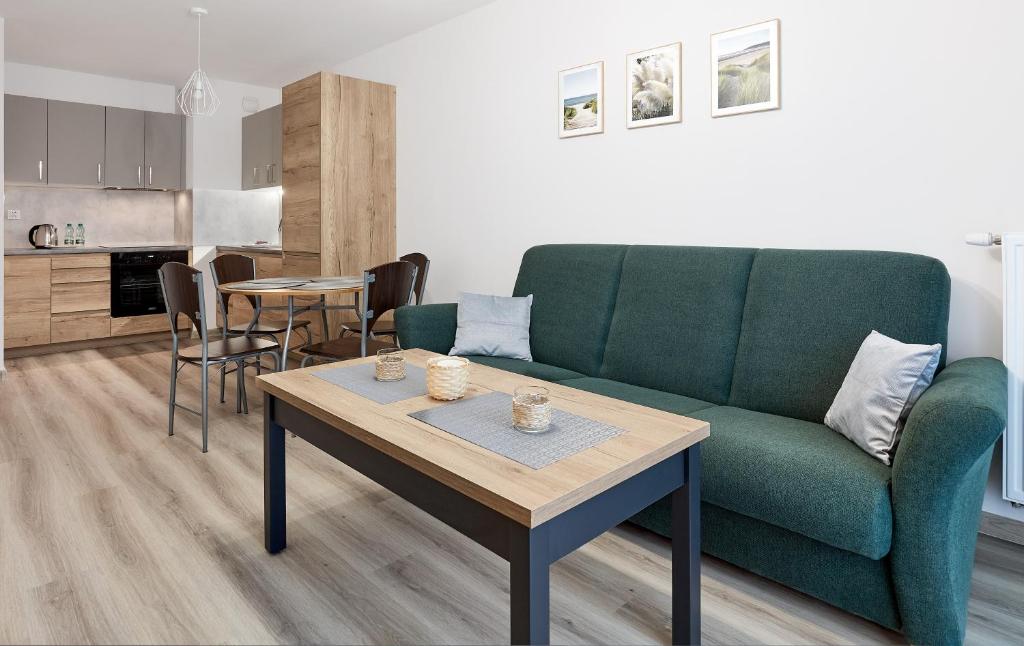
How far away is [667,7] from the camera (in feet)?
10.2

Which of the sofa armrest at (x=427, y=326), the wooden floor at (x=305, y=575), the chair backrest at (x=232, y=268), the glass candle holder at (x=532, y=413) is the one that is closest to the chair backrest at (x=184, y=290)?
the wooden floor at (x=305, y=575)

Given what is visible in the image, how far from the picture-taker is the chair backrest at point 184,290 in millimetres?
3109

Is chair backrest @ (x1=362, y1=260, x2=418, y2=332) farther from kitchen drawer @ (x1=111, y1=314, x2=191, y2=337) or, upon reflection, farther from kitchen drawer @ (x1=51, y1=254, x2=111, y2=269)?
kitchen drawer @ (x1=51, y1=254, x2=111, y2=269)

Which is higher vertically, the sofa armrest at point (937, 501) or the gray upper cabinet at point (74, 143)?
the gray upper cabinet at point (74, 143)

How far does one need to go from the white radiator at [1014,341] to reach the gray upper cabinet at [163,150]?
668 centimetres

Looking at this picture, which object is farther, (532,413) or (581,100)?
(581,100)

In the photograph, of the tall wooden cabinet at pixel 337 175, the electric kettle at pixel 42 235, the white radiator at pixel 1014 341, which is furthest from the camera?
the electric kettle at pixel 42 235

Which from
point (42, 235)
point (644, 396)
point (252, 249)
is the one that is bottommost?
point (644, 396)

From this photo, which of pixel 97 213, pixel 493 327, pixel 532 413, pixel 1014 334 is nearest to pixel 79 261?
pixel 97 213

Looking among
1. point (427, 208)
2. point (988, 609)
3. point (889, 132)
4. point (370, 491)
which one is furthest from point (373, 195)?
point (988, 609)

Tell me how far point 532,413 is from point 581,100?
2484mm

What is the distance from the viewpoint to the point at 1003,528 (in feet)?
7.45

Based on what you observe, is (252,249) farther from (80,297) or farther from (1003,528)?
(1003,528)

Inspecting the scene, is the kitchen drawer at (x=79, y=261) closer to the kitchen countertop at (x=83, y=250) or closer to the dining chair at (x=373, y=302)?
the kitchen countertop at (x=83, y=250)
